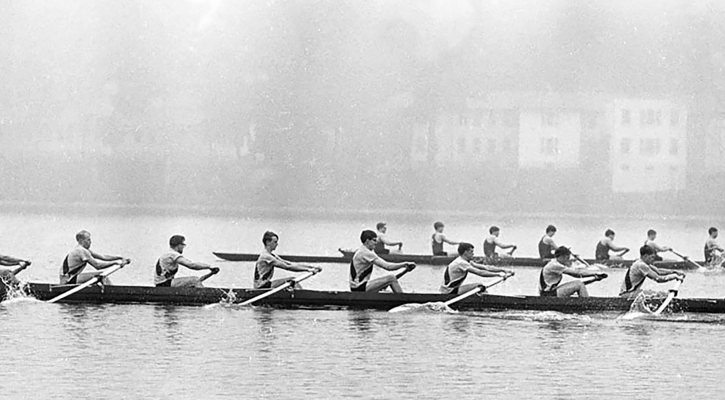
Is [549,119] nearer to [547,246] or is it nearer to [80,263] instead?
[547,246]

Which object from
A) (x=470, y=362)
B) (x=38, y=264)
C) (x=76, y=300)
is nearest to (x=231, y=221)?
(x=38, y=264)

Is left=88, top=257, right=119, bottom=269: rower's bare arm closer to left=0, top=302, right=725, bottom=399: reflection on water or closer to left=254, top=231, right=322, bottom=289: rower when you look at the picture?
left=0, top=302, right=725, bottom=399: reflection on water

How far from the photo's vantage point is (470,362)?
59.8ft

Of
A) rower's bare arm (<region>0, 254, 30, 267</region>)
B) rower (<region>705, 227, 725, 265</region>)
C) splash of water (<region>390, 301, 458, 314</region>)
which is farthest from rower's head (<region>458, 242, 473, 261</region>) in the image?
rower (<region>705, 227, 725, 265</region>)

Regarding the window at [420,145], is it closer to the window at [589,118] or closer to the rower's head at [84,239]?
the window at [589,118]

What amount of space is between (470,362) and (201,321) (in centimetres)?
571

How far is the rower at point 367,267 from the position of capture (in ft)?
76.9

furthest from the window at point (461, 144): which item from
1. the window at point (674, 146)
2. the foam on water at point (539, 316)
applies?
the foam on water at point (539, 316)

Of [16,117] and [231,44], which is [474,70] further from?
[16,117]

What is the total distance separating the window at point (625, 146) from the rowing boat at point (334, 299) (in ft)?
215

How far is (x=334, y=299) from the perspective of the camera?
23.2 m

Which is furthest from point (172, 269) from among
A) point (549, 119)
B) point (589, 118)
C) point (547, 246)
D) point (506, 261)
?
point (549, 119)

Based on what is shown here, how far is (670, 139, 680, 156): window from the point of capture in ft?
284

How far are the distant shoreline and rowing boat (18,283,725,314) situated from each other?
69.0 m
